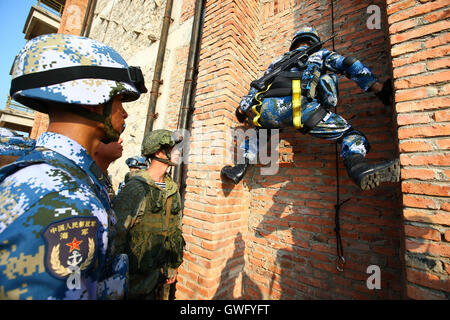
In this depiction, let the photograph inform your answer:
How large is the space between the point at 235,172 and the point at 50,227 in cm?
179

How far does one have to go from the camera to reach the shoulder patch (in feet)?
2.15

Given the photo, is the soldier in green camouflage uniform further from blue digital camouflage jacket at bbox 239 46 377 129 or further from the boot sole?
the boot sole

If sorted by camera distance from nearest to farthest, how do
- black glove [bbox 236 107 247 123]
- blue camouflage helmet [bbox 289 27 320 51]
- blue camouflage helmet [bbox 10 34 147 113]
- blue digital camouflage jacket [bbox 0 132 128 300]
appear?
blue digital camouflage jacket [bbox 0 132 128 300]
blue camouflage helmet [bbox 10 34 147 113]
blue camouflage helmet [bbox 289 27 320 51]
black glove [bbox 236 107 247 123]

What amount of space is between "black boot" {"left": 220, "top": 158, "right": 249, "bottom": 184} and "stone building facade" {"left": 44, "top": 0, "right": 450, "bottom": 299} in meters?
0.13

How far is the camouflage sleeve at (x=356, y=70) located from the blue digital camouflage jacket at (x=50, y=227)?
2.16m

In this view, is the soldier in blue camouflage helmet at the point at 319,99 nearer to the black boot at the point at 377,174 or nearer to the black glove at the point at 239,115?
the black boot at the point at 377,174

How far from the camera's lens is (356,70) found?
1661mm

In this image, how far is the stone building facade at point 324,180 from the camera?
1.26 m

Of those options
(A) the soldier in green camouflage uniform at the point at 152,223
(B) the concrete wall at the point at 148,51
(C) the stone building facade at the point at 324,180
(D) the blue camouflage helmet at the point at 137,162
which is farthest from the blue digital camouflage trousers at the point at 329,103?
(D) the blue camouflage helmet at the point at 137,162

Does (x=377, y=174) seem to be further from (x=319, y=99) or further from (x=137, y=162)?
(x=137, y=162)

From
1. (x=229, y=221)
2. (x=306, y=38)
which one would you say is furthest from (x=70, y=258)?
(x=306, y=38)

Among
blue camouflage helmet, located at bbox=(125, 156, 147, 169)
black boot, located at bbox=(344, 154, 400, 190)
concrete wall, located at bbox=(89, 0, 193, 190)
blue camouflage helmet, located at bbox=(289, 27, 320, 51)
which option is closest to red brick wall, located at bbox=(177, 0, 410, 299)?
blue camouflage helmet, located at bbox=(289, 27, 320, 51)

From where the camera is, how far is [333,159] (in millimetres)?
2197

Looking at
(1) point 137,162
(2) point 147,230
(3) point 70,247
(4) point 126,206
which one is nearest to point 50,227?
(3) point 70,247
